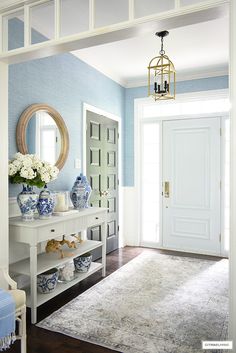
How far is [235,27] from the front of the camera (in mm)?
1504

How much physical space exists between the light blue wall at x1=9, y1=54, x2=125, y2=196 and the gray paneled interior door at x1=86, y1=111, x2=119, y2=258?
0.25 m

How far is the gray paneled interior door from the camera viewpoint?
4250 mm

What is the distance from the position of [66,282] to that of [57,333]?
2.41 feet

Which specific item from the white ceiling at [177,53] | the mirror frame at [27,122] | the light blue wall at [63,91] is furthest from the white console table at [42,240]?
the white ceiling at [177,53]

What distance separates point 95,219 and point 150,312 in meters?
1.20

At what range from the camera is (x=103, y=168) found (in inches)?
180

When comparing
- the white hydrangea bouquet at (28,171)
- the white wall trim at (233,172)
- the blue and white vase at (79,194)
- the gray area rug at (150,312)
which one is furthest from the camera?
the blue and white vase at (79,194)

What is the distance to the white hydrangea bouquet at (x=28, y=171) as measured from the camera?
2.65m

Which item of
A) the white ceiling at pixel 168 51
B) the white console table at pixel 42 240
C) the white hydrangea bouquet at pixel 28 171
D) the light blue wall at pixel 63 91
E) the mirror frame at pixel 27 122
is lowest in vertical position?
the white console table at pixel 42 240

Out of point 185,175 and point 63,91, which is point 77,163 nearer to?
point 63,91

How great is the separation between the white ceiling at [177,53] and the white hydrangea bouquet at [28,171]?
1785 millimetres

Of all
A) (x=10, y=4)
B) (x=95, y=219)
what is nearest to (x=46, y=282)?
(x=95, y=219)

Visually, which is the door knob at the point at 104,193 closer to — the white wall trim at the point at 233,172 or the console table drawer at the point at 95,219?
the console table drawer at the point at 95,219

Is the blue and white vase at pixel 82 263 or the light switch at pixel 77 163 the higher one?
the light switch at pixel 77 163
